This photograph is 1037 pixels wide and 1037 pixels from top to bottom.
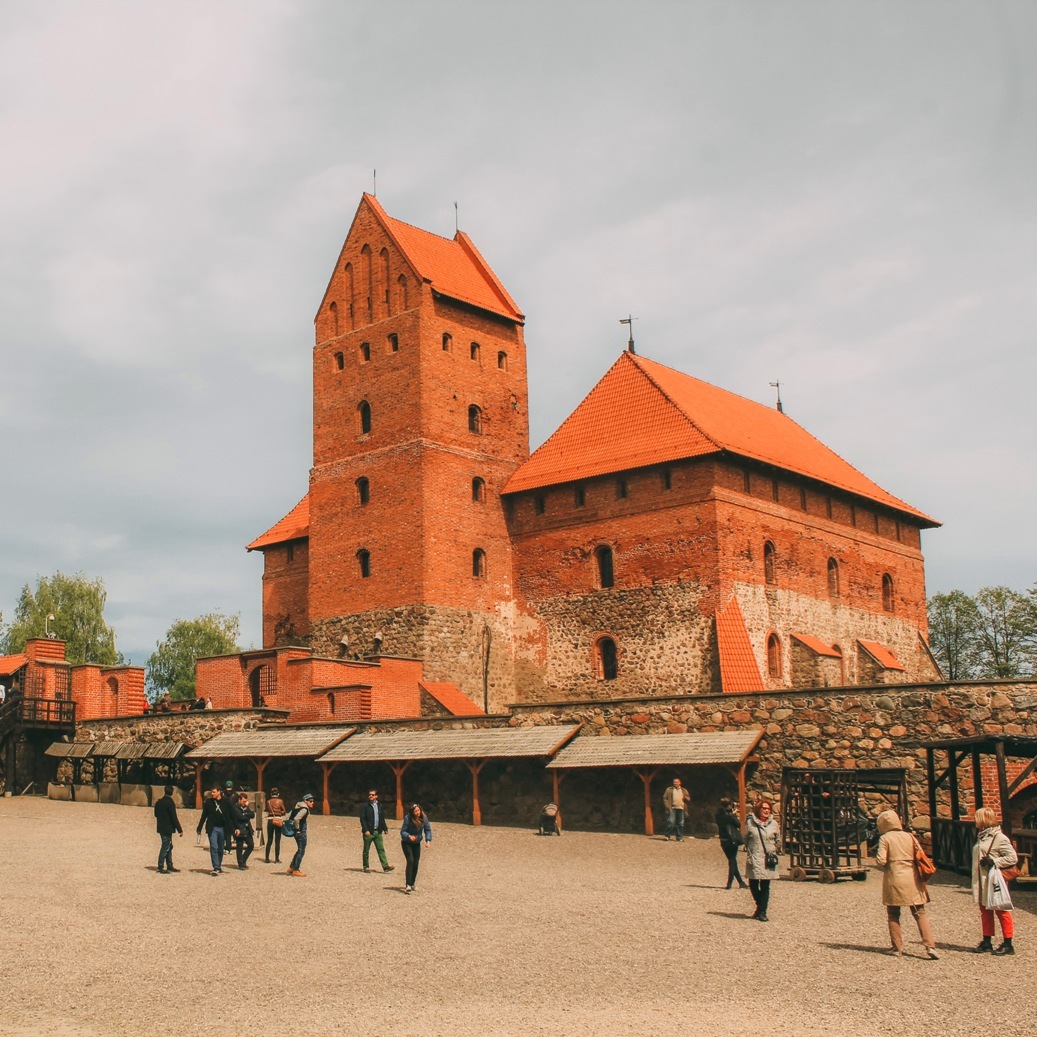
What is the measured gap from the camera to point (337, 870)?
63.9 ft

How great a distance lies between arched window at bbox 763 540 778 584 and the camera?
112ft

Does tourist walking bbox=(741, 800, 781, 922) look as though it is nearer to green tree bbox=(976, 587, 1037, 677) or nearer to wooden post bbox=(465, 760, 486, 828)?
wooden post bbox=(465, 760, 486, 828)

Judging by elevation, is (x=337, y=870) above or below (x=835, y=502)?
below

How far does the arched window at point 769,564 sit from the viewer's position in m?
34.3

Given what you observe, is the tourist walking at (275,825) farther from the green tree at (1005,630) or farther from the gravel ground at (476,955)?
the green tree at (1005,630)

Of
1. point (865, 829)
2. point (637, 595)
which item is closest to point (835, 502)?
point (637, 595)

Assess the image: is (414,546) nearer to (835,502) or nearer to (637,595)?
(637,595)

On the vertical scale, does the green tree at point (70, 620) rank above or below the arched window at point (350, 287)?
below

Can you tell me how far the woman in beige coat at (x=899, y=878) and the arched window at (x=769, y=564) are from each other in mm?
21878

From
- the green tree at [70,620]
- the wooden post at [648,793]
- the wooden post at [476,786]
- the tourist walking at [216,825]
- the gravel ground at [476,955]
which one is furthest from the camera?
the green tree at [70,620]

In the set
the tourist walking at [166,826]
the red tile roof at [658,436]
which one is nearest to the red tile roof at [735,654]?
the red tile roof at [658,436]

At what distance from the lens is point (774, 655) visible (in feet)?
111

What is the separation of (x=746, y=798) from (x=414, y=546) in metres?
14.3

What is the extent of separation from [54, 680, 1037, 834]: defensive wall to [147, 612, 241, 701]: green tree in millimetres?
36160
